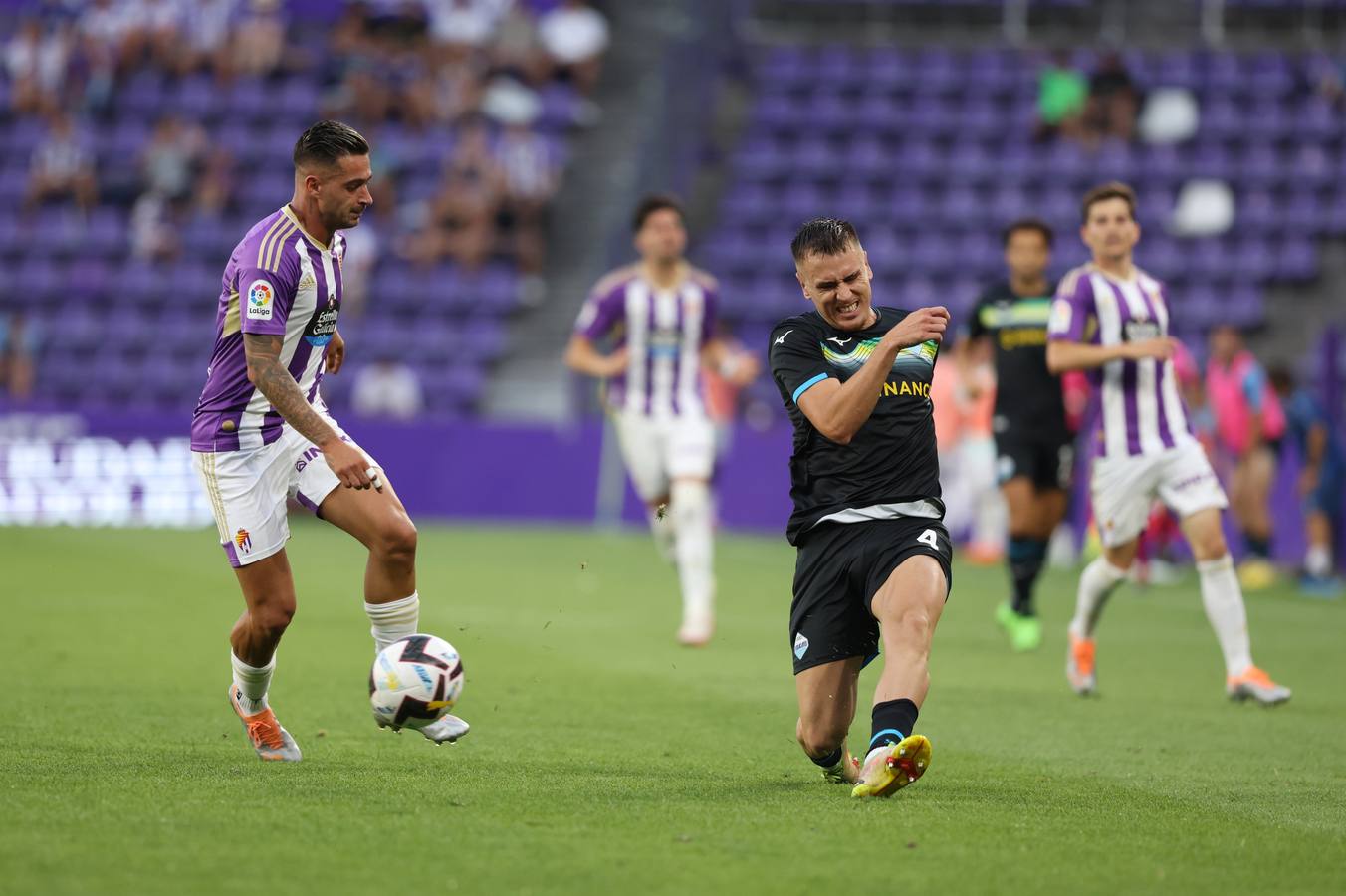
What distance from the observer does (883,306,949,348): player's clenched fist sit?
611 centimetres

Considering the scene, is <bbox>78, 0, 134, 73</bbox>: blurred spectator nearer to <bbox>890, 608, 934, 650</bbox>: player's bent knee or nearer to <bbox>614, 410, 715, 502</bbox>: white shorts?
<bbox>614, 410, 715, 502</bbox>: white shorts

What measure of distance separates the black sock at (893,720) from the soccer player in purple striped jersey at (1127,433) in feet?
12.2

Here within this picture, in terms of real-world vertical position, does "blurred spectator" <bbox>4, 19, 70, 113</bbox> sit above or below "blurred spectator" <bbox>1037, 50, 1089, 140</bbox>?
above

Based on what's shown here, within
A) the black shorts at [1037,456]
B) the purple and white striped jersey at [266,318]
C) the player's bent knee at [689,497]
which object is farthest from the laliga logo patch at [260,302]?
the black shorts at [1037,456]

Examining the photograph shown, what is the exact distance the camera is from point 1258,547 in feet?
60.0

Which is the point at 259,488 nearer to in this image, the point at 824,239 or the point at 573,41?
the point at 824,239

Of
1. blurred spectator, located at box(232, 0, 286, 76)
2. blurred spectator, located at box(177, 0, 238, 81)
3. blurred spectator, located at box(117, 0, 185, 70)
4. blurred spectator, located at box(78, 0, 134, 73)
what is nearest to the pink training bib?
blurred spectator, located at box(232, 0, 286, 76)

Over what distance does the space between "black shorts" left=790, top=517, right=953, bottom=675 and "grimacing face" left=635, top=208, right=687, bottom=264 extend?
17.2 ft

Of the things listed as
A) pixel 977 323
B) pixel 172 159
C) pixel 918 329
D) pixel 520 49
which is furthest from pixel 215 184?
pixel 918 329

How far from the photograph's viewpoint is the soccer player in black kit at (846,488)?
6484 mm

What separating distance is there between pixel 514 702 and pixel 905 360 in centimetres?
298

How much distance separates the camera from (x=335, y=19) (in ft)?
95.8

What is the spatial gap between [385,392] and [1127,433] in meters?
15.9

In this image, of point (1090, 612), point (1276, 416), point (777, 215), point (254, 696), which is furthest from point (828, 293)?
point (777, 215)
